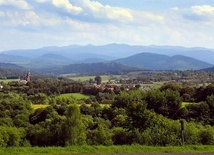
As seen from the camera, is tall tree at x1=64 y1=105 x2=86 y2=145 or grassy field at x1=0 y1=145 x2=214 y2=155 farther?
tall tree at x1=64 y1=105 x2=86 y2=145

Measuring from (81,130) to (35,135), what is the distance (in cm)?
1004

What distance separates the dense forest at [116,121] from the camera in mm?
20681

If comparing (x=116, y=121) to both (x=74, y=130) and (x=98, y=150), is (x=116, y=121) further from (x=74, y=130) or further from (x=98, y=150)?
(x=98, y=150)

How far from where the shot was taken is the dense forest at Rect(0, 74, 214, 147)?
20.7 meters

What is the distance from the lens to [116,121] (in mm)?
45875

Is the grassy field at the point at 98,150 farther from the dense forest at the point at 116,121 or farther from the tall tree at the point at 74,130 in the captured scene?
the tall tree at the point at 74,130

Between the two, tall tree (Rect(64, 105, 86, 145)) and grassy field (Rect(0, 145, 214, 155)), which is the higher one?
grassy field (Rect(0, 145, 214, 155))

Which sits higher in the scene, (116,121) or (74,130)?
(74,130)

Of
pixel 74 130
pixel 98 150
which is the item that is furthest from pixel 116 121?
pixel 98 150

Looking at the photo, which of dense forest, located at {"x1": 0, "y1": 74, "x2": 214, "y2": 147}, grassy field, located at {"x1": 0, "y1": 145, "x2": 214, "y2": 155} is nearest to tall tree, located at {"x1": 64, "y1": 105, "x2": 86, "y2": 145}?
dense forest, located at {"x1": 0, "y1": 74, "x2": 214, "y2": 147}

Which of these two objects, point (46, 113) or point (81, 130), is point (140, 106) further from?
point (46, 113)

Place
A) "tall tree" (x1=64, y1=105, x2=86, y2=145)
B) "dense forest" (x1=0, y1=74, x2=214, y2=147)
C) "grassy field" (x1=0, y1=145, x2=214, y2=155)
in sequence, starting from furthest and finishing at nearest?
"tall tree" (x1=64, y1=105, x2=86, y2=145) < "dense forest" (x1=0, y1=74, x2=214, y2=147) < "grassy field" (x1=0, y1=145, x2=214, y2=155)

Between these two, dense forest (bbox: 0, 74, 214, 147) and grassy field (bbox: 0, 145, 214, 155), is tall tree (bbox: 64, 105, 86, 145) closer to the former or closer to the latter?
dense forest (bbox: 0, 74, 214, 147)

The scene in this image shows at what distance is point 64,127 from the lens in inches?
1110
